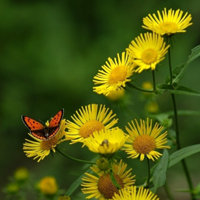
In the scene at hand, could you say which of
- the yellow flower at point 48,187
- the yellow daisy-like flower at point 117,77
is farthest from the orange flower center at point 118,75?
the yellow flower at point 48,187

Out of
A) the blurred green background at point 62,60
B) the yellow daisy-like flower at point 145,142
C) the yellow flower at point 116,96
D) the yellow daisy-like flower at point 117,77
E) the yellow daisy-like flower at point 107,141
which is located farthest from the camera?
the blurred green background at point 62,60

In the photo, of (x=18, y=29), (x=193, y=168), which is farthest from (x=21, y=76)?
(x=193, y=168)

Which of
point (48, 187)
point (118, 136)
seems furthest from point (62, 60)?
point (118, 136)

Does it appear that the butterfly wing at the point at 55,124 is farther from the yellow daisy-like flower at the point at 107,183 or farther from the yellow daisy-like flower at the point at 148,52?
the yellow daisy-like flower at the point at 148,52

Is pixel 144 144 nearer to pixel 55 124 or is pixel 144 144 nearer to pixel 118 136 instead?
pixel 118 136

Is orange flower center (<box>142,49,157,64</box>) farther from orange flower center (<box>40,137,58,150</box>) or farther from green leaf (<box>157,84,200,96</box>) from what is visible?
orange flower center (<box>40,137,58,150</box>)
